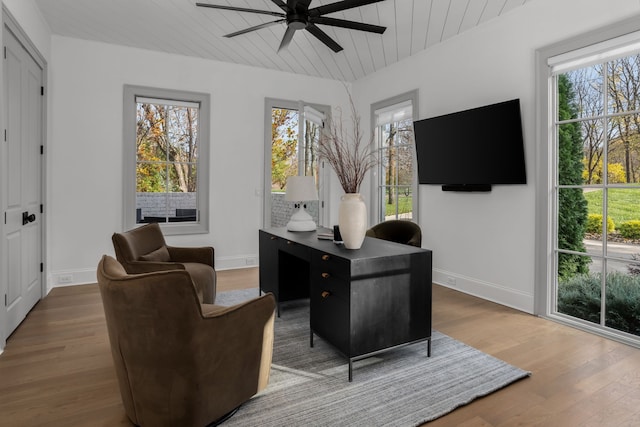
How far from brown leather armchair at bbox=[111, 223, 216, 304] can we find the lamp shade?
0.92 metres

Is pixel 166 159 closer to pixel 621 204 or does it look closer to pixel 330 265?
pixel 330 265

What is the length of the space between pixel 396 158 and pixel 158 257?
10.9 ft

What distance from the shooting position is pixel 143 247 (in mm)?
3209

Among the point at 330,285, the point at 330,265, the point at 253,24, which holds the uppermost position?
the point at 253,24

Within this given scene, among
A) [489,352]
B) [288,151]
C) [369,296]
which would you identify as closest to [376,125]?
[288,151]

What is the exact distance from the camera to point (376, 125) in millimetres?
5586

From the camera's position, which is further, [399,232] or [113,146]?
[113,146]

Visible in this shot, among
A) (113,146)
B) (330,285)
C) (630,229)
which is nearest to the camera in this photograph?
(330,285)

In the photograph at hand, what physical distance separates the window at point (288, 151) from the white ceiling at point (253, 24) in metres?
0.71

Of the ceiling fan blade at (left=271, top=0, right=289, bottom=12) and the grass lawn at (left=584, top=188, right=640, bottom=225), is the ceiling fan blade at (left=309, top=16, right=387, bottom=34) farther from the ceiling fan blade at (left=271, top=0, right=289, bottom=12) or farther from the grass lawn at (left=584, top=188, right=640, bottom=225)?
the grass lawn at (left=584, top=188, right=640, bottom=225)

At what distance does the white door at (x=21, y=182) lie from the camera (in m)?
2.91

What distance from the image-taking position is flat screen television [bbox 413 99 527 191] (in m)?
3.55

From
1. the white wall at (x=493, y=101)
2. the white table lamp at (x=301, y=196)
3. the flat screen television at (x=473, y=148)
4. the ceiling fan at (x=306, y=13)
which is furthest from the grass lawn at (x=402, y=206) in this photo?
the ceiling fan at (x=306, y=13)

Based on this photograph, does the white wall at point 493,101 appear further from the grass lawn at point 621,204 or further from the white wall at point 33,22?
the white wall at point 33,22
